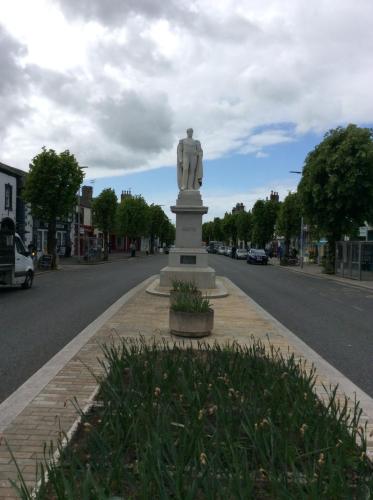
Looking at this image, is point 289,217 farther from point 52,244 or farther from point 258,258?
point 52,244

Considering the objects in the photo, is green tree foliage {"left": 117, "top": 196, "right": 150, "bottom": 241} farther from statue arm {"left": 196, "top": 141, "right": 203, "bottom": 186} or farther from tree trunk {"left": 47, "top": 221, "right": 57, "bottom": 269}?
statue arm {"left": 196, "top": 141, "right": 203, "bottom": 186}

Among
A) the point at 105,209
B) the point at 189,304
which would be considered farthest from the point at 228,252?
the point at 189,304

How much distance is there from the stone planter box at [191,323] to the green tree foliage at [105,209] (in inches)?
1589

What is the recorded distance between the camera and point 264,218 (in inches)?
2515

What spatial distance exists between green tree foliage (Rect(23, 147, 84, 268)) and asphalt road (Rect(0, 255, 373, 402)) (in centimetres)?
1293

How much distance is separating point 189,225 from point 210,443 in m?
15.3

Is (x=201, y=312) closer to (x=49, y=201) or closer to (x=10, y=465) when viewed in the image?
(x=10, y=465)

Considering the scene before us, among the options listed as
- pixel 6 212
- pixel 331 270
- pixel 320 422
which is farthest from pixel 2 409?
pixel 6 212

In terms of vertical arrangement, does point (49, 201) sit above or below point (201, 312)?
above

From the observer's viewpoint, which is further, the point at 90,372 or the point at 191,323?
the point at 191,323

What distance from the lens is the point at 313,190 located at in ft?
100

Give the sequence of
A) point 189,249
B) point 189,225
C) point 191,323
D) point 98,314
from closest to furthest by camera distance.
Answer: point 191,323 < point 98,314 < point 189,249 < point 189,225

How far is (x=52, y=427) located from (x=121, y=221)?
2451 inches

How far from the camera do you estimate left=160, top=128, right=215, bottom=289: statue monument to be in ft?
57.8
